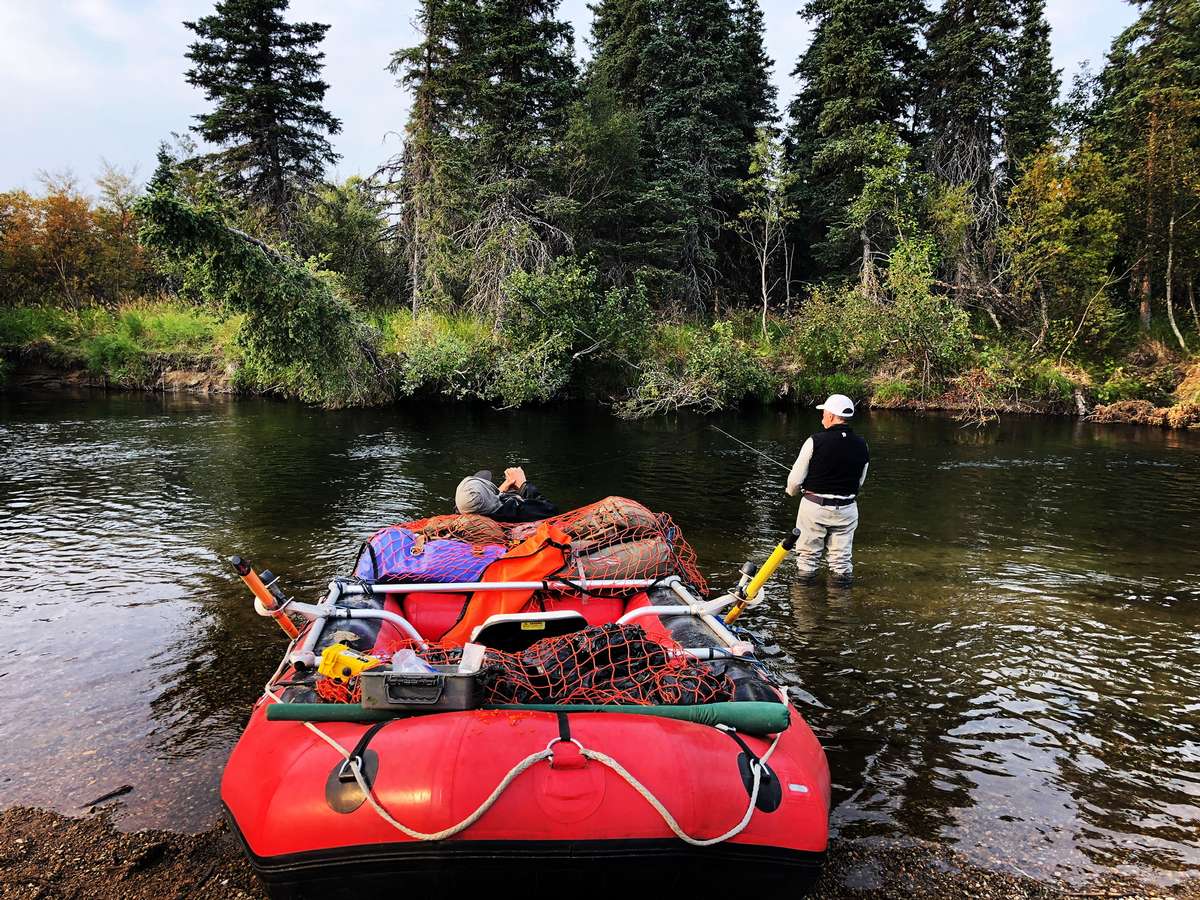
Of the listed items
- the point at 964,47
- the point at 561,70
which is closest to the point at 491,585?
the point at 561,70

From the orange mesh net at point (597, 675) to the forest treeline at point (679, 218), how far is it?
14.3 meters

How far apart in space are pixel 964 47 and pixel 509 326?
68.9 ft

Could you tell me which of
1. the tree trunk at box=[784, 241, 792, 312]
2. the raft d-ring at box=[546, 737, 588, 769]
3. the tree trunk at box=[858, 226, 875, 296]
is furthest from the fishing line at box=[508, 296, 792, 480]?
the raft d-ring at box=[546, 737, 588, 769]

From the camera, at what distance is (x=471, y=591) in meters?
5.03

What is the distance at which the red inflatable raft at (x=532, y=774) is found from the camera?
2.72 meters

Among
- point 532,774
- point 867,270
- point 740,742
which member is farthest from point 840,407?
point 867,270

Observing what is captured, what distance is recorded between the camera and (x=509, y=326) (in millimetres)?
20234

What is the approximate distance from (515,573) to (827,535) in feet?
12.6

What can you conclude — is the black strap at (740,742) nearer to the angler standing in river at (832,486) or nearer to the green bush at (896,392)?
the angler standing in river at (832,486)

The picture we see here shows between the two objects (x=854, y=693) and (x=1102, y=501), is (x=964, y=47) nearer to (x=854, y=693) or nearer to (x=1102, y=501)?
(x=1102, y=501)

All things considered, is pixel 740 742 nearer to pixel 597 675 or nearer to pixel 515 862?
pixel 597 675

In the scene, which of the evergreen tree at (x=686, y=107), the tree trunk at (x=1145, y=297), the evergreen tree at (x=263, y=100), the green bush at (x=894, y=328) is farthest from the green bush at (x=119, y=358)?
the tree trunk at (x=1145, y=297)

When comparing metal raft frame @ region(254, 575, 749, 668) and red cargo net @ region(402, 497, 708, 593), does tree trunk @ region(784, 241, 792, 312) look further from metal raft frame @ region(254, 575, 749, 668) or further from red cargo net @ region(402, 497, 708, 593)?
metal raft frame @ region(254, 575, 749, 668)

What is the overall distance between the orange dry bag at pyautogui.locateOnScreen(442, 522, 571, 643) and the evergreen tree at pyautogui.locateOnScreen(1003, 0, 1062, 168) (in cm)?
2834
